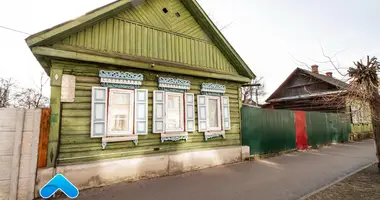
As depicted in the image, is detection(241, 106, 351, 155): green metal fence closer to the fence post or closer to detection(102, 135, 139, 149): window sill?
detection(102, 135, 139, 149): window sill

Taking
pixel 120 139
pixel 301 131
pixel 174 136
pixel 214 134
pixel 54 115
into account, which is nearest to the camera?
pixel 54 115

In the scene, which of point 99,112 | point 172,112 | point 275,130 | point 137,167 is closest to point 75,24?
point 99,112

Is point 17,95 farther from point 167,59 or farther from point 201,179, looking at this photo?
point 201,179

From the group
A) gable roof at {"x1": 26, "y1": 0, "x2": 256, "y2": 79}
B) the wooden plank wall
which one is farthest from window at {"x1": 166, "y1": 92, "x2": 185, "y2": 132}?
gable roof at {"x1": 26, "y1": 0, "x2": 256, "y2": 79}

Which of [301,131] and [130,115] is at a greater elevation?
[130,115]

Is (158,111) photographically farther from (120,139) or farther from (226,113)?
(226,113)

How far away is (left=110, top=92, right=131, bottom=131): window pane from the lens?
5875mm

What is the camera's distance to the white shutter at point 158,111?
6.44m

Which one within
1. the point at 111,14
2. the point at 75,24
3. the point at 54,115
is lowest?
the point at 54,115

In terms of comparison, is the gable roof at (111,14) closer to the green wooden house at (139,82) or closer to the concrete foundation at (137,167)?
the green wooden house at (139,82)

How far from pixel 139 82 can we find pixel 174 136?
7.07ft

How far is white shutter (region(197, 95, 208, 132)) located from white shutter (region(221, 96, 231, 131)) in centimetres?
89

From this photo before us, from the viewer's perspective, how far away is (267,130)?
31.4ft

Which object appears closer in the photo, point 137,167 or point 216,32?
point 137,167
